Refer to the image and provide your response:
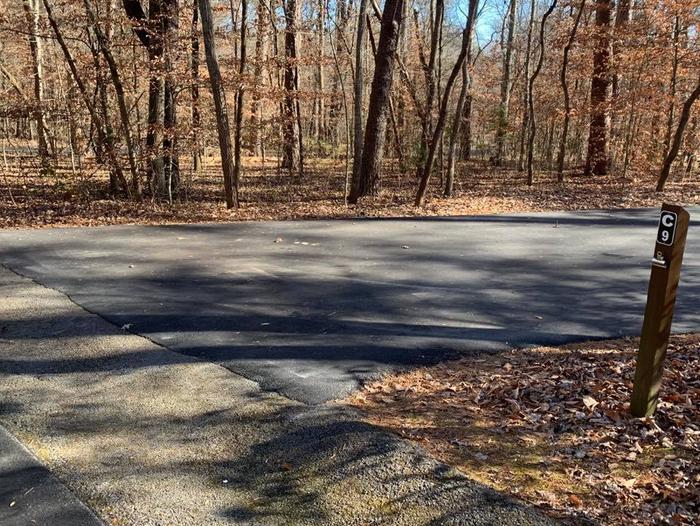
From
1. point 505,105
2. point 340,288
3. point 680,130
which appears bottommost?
point 340,288

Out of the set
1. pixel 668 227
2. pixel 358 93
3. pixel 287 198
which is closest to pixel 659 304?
pixel 668 227

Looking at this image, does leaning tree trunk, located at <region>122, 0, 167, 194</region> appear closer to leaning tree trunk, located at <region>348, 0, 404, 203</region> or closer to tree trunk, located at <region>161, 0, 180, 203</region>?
tree trunk, located at <region>161, 0, 180, 203</region>

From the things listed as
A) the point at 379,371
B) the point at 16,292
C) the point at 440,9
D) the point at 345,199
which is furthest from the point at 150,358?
the point at 440,9

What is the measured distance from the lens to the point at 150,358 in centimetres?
469

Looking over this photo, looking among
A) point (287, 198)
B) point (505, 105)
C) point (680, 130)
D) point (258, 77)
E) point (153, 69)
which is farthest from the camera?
point (505, 105)

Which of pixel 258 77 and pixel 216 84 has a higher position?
pixel 258 77

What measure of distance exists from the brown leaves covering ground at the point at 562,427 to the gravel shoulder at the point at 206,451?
267 millimetres

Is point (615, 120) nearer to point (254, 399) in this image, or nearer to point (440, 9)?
point (440, 9)

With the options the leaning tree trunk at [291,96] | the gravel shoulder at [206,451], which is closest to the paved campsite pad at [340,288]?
the gravel shoulder at [206,451]

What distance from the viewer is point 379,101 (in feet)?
49.3

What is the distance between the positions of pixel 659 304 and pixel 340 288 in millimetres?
3942

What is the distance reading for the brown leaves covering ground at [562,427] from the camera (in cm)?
295

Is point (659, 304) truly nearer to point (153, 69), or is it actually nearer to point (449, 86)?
point (449, 86)

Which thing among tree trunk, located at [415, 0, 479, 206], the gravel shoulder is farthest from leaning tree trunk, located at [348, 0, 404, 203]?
the gravel shoulder
